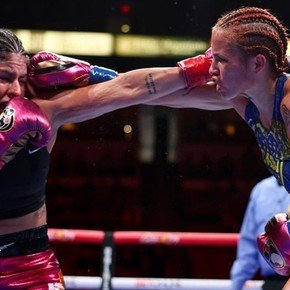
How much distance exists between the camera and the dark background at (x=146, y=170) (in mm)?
5516

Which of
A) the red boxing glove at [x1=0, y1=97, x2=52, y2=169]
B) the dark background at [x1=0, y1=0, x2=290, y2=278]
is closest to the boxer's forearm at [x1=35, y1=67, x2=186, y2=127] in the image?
the red boxing glove at [x1=0, y1=97, x2=52, y2=169]

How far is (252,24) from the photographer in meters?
1.89

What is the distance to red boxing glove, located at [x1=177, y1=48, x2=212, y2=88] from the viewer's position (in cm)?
204

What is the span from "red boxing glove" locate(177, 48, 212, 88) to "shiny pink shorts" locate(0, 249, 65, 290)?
0.63 meters

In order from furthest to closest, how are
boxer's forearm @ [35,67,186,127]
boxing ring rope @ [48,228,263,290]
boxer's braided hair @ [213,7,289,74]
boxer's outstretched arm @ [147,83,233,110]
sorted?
boxing ring rope @ [48,228,263,290]
boxer's outstretched arm @ [147,83,233,110]
boxer's forearm @ [35,67,186,127]
boxer's braided hair @ [213,7,289,74]

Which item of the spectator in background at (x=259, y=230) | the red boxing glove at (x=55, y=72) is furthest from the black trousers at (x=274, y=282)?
the red boxing glove at (x=55, y=72)

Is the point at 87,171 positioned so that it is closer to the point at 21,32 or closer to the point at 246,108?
the point at 21,32

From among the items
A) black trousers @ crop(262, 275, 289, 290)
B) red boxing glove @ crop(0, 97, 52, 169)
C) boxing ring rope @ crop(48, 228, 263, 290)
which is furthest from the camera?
boxing ring rope @ crop(48, 228, 263, 290)

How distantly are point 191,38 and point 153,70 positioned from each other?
3818 millimetres

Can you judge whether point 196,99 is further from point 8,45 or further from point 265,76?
point 8,45

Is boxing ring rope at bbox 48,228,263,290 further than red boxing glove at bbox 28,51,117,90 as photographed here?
Yes

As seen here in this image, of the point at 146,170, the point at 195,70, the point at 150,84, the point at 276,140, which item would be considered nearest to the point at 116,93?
the point at 150,84

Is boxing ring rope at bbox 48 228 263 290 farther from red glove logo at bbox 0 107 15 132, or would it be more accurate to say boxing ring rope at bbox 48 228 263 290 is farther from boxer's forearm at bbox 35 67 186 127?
red glove logo at bbox 0 107 15 132

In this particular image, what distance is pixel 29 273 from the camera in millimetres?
1877
